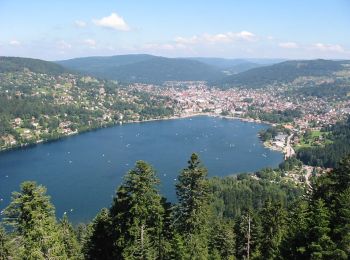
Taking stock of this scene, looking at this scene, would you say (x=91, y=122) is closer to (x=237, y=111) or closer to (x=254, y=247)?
(x=237, y=111)

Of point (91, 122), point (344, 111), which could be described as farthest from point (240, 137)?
point (344, 111)

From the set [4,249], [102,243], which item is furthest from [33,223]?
[4,249]

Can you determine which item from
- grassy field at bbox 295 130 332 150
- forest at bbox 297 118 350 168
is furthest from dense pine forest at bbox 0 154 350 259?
grassy field at bbox 295 130 332 150

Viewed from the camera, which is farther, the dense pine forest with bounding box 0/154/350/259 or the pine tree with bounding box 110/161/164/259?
the pine tree with bounding box 110/161/164/259

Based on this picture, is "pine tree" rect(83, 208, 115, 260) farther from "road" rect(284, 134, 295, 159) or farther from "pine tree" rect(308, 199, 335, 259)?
"road" rect(284, 134, 295, 159)

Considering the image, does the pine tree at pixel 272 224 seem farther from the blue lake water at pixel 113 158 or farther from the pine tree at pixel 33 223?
the blue lake water at pixel 113 158

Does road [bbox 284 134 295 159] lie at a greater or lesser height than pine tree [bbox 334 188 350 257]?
lesser

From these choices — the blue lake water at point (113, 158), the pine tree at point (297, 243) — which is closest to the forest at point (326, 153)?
the blue lake water at point (113, 158)
